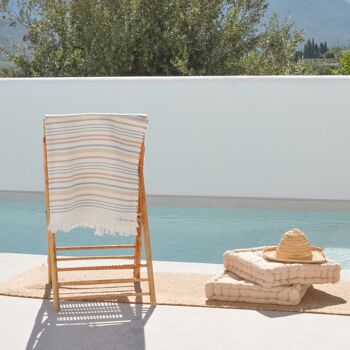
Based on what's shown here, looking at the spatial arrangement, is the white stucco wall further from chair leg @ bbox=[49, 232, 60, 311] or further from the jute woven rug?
chair leg @ bbox=[49, 232, 60, 311]

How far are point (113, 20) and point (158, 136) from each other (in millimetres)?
4706

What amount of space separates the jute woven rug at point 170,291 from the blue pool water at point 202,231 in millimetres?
1126

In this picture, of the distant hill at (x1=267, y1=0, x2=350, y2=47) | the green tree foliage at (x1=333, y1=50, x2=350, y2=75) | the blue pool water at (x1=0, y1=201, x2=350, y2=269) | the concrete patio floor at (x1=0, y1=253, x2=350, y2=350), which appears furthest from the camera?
the distant hill at (x1=267, y1=0, x2=350, y2=47)

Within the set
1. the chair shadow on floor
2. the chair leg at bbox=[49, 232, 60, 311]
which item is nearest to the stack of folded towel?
the chair shadow on floor

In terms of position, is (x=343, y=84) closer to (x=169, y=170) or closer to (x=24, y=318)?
(x=169, y=170)

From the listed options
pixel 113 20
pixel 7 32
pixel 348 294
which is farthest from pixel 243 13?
pixel 348 294

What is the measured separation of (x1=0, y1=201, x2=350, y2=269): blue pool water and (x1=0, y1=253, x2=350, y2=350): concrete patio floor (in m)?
1.75

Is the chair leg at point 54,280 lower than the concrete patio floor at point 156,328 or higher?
higher

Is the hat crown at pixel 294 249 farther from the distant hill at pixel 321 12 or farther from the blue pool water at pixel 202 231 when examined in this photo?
the distant hill at pixel 321 12

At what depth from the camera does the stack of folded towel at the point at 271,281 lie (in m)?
3.73

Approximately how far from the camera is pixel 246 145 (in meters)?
7.21

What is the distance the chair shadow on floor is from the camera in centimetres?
316

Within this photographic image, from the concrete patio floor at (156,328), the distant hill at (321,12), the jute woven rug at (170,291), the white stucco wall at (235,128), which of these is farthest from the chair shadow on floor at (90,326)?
the distant hill at (321,12)

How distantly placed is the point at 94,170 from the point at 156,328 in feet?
2.79
